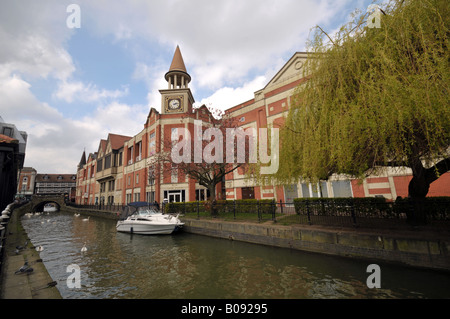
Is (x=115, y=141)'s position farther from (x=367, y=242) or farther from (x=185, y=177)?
(x=367, y=242)

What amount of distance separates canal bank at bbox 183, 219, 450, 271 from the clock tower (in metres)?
21.1

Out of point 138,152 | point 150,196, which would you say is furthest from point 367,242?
point 138,152

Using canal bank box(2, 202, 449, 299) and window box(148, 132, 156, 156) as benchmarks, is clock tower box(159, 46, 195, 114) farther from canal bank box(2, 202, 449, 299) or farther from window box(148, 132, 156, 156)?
canal bank box(2, 202, 449, 299)

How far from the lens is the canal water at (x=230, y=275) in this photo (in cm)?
516

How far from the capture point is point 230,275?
21.3 ft

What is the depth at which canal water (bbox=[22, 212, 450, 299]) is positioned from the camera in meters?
5.16

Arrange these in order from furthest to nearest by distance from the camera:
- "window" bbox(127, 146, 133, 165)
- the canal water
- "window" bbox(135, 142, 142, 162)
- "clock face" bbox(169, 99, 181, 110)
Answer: "window" bbox(127, 146, 133, 165) → "window" bbox(135, 142, 142, 162) → "clock face" bbox(169, 99, 181, 110) → the canal water

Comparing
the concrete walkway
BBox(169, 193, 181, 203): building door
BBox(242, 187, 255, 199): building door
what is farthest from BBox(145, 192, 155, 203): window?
the concrete walkway

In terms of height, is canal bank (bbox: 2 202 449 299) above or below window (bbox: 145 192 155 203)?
below

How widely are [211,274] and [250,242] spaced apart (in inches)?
179

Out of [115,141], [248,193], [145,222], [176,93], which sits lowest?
[145,222]

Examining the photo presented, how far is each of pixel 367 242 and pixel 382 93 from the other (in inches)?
210
